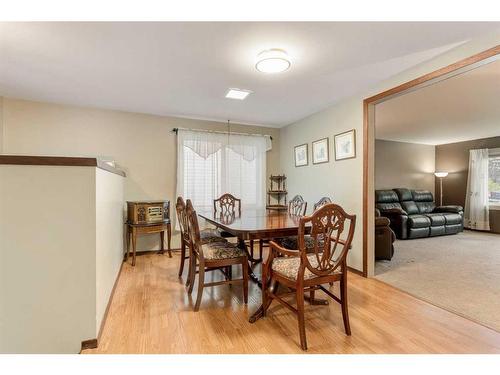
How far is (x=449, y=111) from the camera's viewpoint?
4094 millimetres

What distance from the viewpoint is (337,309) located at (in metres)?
2.17

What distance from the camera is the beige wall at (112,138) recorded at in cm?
336

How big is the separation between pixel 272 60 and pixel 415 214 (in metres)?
5.40

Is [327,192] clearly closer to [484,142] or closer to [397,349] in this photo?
[397,349]

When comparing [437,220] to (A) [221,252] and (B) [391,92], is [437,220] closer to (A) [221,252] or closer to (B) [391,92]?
(B) [391,92]

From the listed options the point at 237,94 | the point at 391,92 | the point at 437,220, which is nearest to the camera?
the point at 391,92

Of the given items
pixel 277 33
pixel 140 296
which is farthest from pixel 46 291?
pixel 277 33

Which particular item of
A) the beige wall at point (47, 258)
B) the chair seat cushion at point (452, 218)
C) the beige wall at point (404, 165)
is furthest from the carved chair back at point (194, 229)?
the chair seat cushion at point (452, 218)

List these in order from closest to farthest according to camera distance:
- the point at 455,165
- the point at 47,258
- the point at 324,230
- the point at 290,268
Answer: the point at 47,258, the point at 324,230, the point at 290,268, the point at 455,165

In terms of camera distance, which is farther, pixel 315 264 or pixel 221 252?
pixel 221 252

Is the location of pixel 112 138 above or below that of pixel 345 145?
above

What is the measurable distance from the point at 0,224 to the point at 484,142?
8.71m

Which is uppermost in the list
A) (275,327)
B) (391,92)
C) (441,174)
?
(391,92)

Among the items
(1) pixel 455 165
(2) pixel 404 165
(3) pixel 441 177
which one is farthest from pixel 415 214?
(1) pixel 455 165
